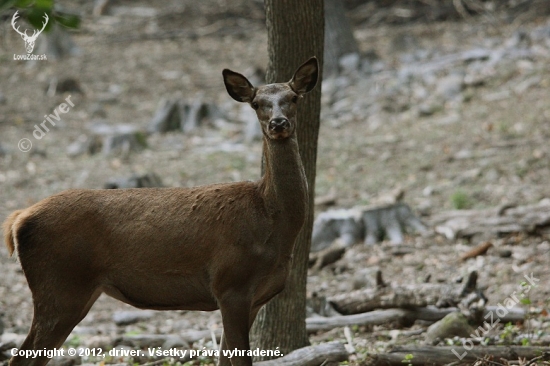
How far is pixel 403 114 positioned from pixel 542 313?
769cm

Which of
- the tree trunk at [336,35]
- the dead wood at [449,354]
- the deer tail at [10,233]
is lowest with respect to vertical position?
the dead wood at [449,354]

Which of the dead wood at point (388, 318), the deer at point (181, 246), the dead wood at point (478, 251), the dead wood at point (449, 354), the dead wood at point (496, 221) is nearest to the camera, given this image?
the deer at point (181, 246)

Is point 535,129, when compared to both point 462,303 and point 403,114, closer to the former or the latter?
point 403,114

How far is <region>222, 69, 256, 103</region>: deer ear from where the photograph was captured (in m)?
4.86

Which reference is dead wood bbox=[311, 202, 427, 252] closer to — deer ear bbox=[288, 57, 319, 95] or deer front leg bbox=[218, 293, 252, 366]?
deer ear bbox=[288, 57, 319, 95]

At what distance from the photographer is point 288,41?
19.1 ft

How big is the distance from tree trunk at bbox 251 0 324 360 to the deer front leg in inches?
49.0

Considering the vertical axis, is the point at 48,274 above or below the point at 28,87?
below

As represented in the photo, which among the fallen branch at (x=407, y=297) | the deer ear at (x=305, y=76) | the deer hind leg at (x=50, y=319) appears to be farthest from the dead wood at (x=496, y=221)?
the deer hind leg at (x=50, y=319)

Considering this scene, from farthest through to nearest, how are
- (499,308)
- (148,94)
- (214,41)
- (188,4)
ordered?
(188,4) < (214,41) < (148,94) < (499,308)

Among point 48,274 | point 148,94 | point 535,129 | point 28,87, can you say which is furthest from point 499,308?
point 28,87

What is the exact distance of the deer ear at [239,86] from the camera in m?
4.86

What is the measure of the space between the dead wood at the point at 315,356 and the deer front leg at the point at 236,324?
2.47ft

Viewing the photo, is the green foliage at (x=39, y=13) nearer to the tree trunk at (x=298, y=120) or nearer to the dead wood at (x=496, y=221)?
the tree trunk at (x=298, y=120)
